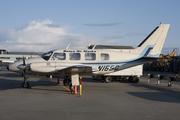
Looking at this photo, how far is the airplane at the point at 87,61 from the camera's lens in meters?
13.2

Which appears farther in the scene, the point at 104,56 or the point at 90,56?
the point at 104,56

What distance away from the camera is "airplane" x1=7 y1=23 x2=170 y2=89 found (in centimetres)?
1320

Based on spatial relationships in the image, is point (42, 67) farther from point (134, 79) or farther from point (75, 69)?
point (134, 79)

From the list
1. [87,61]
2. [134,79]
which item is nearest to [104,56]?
[87,61]

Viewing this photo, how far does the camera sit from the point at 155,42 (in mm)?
16594

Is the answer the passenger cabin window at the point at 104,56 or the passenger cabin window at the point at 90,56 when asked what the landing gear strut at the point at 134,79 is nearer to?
the passenger cabin window at the point at 104,56

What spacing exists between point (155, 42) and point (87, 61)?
6.34 m

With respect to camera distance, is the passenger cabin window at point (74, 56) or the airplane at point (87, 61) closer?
the airplane at point (87, 61)

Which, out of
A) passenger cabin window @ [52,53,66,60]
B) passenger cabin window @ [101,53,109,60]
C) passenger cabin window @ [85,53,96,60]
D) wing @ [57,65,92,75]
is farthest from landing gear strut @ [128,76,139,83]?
passenger cabin window @ [52,53,66,60]

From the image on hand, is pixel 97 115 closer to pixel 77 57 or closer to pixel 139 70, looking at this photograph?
pixel 77 57

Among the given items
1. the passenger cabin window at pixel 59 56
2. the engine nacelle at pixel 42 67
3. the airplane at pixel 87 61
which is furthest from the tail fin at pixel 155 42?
the engine nacelle at pixel 42 67

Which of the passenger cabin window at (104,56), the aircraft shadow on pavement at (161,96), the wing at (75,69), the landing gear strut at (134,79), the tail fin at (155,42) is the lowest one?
the aircraft shadow on pavement at (161,96)

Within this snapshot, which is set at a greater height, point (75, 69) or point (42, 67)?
point (42, 67)

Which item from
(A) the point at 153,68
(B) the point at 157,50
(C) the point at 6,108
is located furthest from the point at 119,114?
(A) the point at 153,68
